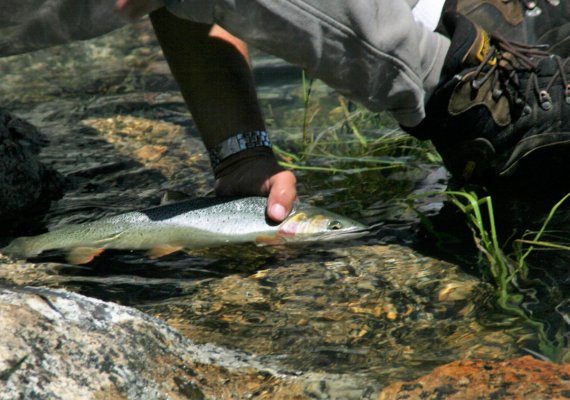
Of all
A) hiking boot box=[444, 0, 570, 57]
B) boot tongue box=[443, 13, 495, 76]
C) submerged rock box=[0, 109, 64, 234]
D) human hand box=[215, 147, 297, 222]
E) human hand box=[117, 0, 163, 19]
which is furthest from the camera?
submerged rock box=[0, 109, 64, 234]

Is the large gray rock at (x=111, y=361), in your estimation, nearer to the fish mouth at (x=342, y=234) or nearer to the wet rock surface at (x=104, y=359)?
the wet rock surface at (x=104, y=359)

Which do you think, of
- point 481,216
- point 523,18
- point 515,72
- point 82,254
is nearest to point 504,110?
point 515,72

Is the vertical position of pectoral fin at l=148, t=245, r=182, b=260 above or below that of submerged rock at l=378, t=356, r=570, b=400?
below

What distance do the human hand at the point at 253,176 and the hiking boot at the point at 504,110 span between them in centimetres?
58

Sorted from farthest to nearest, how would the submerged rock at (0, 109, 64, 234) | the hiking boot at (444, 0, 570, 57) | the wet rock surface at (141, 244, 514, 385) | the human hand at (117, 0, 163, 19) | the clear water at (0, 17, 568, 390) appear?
the submerged rock at (0, 109, 64, 234)
the hiking boot at (444, 0, 570, 57)
the human hand at (117, 0, 163, 19)
the clear water at (0, 17, 568, 390)
the wet rock surface at (141, 244, 514, 385)

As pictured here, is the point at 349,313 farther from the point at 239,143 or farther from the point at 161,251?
the point at 239,143

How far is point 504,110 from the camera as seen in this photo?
143 inches

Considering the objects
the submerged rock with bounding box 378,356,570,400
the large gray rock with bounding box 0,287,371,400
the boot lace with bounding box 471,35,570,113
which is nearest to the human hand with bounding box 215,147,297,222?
the boot lace with bounding box 471,35,570,113

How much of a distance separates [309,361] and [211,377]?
331 mm

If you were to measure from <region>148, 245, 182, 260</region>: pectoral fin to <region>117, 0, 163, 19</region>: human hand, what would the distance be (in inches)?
38.9

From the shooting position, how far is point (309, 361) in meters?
2.58

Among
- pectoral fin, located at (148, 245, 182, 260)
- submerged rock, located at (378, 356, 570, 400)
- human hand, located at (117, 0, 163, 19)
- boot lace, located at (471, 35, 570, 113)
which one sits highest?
human hand, located at (117, 0, 163, 19)

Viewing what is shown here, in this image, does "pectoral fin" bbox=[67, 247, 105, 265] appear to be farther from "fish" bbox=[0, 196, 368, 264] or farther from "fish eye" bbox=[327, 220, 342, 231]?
"fish eye" bbox=[327, 220, 342, 231]

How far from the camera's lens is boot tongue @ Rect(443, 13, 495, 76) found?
3.48m
